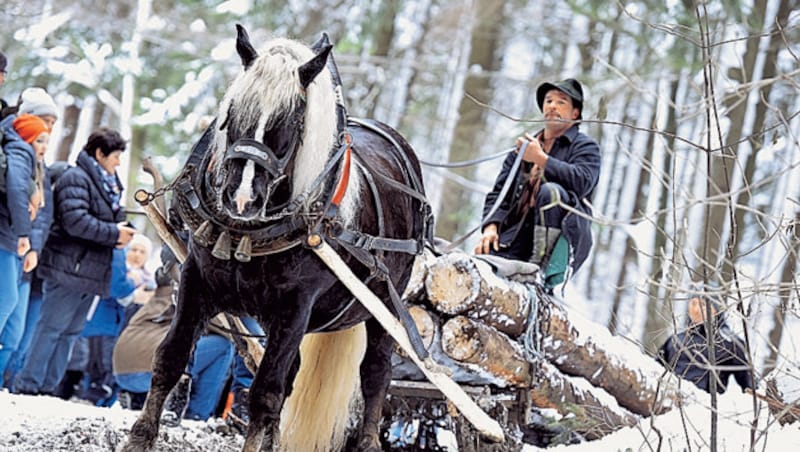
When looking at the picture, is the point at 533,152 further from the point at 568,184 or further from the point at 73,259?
the point at 73,259

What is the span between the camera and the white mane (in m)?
3.84

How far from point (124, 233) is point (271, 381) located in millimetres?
3323

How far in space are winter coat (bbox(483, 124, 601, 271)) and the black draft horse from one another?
6.01ft

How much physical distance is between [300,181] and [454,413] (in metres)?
2.02

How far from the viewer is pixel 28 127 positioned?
639 cm

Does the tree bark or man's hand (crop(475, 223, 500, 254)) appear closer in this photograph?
the tree bark

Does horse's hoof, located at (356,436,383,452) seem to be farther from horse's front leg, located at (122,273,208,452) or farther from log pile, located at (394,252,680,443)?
horse's front leg, located at (122,273,208,452)

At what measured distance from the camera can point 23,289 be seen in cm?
650

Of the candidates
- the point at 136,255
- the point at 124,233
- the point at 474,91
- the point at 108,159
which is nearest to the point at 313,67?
the point at 124,233

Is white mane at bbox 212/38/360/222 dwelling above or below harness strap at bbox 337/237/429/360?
above

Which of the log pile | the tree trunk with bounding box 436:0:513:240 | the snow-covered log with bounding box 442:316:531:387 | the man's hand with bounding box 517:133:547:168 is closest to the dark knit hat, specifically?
the man's hand with bounding box 517:133:547:168

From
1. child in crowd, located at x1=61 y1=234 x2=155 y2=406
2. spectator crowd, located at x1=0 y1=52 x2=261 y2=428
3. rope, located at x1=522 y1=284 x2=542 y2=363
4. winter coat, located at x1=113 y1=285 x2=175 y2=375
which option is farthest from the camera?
child in crowd, located at x1=61 y1=234 x2=155 y2=406

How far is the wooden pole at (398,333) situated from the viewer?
4.06m

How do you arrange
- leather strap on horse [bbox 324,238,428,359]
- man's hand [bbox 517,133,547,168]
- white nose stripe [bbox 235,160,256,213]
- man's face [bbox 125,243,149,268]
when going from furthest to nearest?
man's face [bbox 125,243,149,268], man's hand [bbox 517,133,547,168], leather strap on horse [bbox 324,238,428,359], white nose stripe [bbox 235,160,256,213]
